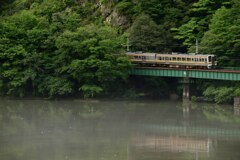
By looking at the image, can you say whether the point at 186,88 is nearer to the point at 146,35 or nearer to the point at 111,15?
the point at 146,35

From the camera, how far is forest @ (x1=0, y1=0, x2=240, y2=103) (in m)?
79.0

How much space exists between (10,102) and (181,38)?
827 inches

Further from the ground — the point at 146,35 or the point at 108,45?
the point at 146,35

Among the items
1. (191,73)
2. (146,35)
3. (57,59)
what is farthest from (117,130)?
(146,35)

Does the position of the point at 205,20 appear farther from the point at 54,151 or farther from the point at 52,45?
the point at 54,151

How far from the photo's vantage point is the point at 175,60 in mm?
81438

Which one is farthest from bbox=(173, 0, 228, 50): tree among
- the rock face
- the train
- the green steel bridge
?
the rock face

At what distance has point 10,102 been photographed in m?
78.4

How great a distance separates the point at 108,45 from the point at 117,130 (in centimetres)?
1867

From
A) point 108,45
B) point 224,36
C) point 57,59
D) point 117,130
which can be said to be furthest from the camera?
point 57,59

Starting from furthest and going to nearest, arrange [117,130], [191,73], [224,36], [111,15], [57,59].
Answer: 1. [111,15]
2. [57,59]
3. [191,73]
4. [224,36]
5. [117,130]

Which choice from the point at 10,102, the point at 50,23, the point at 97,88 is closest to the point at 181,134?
the point at 97,88

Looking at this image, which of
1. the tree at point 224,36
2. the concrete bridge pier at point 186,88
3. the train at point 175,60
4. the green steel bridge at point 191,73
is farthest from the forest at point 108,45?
the train at point 175,60

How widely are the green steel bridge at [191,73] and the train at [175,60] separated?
0.71 metres
